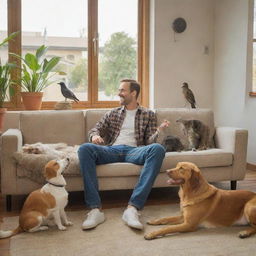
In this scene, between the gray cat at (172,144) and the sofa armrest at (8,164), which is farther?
the gray cat at (172,144)

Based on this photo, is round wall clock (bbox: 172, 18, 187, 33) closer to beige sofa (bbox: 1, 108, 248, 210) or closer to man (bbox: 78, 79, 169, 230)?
beige sofa (bbox: 1, 108, 248, 210)

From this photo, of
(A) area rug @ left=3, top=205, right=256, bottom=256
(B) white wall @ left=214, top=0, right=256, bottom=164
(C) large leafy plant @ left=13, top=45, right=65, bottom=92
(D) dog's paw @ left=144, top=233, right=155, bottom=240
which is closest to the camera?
(A) area rug @ left=3, top=205, right=256, bottom=256

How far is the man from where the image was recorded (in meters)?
2.54

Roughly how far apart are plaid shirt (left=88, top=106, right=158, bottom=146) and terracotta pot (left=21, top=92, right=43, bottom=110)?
3.29ft

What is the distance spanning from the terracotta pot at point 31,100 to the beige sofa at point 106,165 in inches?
10.4

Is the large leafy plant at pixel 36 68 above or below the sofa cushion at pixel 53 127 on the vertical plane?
above

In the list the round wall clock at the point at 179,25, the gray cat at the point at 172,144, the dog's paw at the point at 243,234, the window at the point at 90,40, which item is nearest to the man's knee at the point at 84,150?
the gray cat at the point at 172,144

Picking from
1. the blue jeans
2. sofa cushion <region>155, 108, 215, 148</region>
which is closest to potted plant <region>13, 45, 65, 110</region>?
sofa cushion <region>155, 108, 215, 148</region>

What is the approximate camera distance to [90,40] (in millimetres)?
4488

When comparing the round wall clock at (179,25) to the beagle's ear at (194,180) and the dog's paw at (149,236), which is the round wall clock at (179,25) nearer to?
the beagle's ear at (194,180)

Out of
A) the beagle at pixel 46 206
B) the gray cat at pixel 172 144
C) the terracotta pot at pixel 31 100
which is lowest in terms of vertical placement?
the beagle at pixel 46 206

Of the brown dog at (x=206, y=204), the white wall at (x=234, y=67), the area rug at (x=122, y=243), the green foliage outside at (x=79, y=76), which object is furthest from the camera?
the green foliage outside at (x=79, y=76)

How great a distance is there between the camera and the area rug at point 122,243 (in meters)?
2.04

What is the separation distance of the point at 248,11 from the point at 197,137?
1726mm
